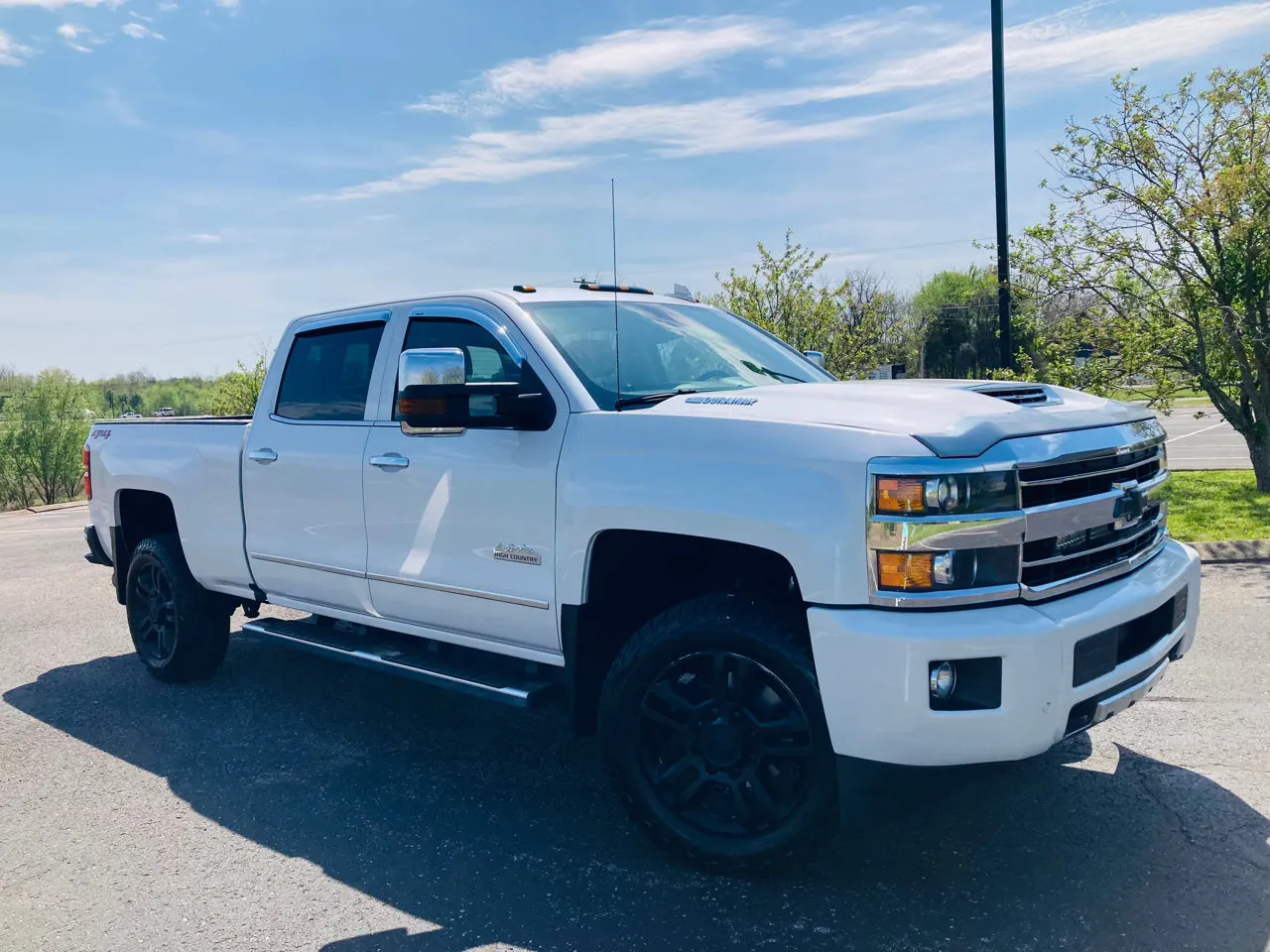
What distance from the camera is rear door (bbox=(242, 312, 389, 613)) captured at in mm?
4566

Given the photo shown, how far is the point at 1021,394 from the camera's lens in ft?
11.6

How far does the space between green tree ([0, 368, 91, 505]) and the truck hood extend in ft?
129

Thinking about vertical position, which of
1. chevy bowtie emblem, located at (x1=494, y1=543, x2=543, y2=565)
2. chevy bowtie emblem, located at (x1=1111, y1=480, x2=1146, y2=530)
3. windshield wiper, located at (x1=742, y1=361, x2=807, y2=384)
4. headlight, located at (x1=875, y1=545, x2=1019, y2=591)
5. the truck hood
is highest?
windshield wiper, located at (x1=742, y1=361, x2=807, y2=384)

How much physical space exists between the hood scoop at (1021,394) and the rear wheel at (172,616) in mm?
4389

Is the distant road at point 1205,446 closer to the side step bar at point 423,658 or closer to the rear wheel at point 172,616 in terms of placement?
the side step bar at point 423,658

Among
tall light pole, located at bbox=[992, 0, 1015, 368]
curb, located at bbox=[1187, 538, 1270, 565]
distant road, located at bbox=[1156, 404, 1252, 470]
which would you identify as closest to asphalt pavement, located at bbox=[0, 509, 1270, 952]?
curb, located at bbox=[1187, 538, 1270, 565]

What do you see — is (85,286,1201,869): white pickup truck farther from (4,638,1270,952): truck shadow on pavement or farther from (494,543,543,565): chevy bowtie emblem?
(4,638,1270,952): truck shadow on pavement

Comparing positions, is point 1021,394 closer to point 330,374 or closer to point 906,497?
point 906,497

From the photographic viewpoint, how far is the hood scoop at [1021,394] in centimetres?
348

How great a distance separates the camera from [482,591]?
12.9 feet

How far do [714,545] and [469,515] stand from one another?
1.08 meters

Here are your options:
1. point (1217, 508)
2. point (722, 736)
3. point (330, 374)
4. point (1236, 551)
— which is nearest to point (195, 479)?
point (330, 374)

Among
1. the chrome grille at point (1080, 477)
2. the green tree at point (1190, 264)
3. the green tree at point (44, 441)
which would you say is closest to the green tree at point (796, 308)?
the green tree at point (1190, 264)

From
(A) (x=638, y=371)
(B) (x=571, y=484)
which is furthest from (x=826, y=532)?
(A) (x=638, y=371)
